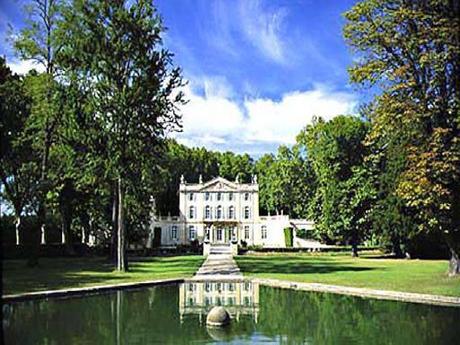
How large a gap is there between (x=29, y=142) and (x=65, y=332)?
20014mm

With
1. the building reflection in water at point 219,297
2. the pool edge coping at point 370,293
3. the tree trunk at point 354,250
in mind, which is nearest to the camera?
the building reflection in water at point 219,297

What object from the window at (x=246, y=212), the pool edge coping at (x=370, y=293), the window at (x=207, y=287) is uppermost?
the window at (x=246, y=212)

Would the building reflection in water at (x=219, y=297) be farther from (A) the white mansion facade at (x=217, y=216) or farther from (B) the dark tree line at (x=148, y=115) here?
(A) the white mansion facade at (x=217, y=216)

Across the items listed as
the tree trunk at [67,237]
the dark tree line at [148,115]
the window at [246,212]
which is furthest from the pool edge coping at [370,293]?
the window at [246,212]

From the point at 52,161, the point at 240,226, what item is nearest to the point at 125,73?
the point at 52,161

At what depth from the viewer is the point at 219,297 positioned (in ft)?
50.9

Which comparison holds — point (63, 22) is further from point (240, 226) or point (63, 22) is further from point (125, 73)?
point (240, 226)

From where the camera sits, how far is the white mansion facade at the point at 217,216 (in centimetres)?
6369

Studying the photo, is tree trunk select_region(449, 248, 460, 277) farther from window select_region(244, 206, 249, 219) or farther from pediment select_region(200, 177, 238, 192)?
pediment select_region(200, 177, 238, 192)

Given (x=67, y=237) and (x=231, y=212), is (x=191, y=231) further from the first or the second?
(x=67, y=237)

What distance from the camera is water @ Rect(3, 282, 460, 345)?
9.53 metres

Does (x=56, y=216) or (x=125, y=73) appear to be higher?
(x=125, y=73)

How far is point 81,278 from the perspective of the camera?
19.8 meters

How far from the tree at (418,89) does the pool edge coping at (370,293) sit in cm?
339
